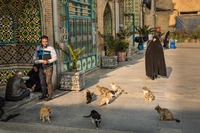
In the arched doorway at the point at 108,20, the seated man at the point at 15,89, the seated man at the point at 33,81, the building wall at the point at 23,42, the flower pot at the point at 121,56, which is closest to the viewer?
the seated man at the point at 15,89

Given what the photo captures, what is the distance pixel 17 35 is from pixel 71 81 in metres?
2.28

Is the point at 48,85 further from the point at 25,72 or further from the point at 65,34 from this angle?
the point at 65,34

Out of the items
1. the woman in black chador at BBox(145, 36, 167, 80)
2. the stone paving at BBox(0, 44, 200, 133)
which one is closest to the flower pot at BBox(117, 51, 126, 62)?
the woman in black chador at BBox(145, 36, 167, 80)

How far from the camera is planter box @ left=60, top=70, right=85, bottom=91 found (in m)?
8.59

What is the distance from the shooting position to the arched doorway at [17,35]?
8625mm

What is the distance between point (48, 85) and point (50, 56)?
0.78 metres

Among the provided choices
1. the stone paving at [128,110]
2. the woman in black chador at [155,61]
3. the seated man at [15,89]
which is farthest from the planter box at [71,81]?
the woman in black chador at [155,61]

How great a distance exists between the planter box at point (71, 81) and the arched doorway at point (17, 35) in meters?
1.19

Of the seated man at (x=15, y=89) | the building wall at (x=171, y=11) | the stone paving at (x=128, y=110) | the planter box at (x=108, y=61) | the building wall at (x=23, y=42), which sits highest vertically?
the building wall at (x=171, y=11)

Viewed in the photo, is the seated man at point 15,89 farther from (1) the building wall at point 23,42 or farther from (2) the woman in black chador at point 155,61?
(2) the woman in black chador at point 155,61

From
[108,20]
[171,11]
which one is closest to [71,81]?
[108,20]

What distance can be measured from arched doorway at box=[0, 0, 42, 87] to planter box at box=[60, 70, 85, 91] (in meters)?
1.19

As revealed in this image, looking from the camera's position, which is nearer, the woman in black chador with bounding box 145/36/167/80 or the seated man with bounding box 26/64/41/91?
the seated man with bounding box 26/64/41/91

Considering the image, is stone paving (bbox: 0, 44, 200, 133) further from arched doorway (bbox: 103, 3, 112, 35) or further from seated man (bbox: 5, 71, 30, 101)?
arched doorway (bbox: 103, 3, 112, 35)
